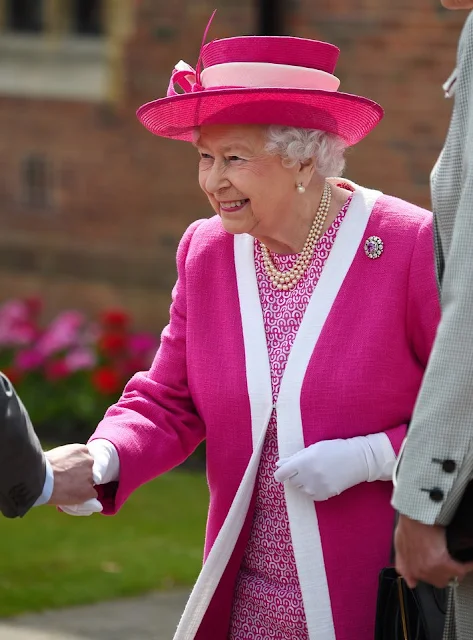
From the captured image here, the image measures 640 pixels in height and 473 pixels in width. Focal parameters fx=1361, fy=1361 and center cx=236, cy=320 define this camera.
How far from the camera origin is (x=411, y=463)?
2.53 metres

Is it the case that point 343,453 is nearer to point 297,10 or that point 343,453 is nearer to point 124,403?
point 124,403

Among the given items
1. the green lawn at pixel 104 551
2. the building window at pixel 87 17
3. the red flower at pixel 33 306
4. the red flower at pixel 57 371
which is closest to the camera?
the green lawn at pixel 104 551

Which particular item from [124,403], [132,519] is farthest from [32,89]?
[124,403]

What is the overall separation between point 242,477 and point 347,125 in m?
0.90

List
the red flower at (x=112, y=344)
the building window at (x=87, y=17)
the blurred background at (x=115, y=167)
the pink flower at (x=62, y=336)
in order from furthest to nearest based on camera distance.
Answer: the building window at (x=87, y=17), the pink flower at (x=62, y=336), the red flower at (x=112, y=344), the blurred background at (x=115, y=167)

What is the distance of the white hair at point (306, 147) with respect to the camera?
3.28 metres

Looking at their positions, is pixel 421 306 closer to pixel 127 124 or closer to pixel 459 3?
pixel 459 3

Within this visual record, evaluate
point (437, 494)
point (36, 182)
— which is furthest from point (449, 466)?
point (36, 182)

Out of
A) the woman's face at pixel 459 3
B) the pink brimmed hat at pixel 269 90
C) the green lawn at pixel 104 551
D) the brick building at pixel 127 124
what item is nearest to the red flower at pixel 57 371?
the brick building at pixel 127 124

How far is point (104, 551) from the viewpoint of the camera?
6.79m

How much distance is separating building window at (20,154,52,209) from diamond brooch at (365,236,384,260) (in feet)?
24.9

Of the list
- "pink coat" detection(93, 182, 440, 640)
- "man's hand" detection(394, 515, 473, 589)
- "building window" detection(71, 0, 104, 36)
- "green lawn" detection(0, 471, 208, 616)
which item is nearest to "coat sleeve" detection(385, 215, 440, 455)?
"pink coat" detection(93, 182, 440, 640)

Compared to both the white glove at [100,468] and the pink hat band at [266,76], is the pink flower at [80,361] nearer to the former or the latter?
the white glove at [100,468]

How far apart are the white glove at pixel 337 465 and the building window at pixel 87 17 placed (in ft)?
25.4
